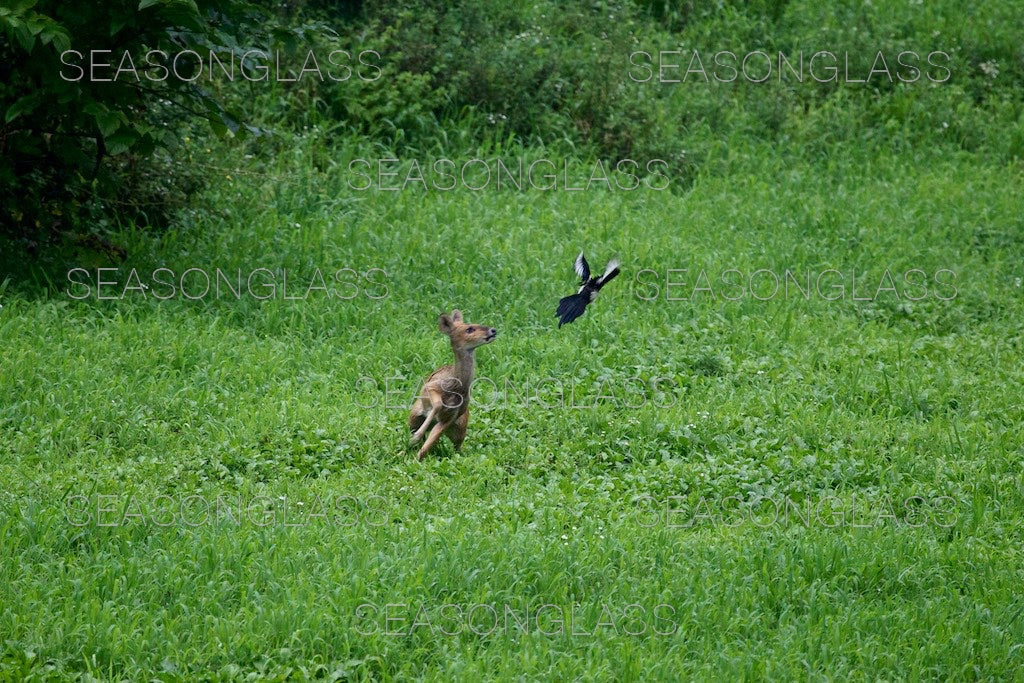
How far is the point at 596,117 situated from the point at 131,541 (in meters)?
7.35

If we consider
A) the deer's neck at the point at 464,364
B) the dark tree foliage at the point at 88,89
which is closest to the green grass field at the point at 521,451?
the deer's neck at the point at 464,364

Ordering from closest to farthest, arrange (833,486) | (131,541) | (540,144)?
(131,541)
(833,486)
(540,144)

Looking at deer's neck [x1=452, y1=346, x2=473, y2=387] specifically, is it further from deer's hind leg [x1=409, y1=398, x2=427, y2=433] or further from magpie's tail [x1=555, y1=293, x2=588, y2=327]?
magpie's tail [x1=555, y1=293, x2=588, y2=327]

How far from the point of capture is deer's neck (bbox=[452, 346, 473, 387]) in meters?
6.26

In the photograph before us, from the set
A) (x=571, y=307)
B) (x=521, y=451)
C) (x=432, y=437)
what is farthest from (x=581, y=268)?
(x=432, y=437)

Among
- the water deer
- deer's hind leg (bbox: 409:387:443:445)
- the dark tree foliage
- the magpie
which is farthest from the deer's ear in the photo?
the dark tree foliage

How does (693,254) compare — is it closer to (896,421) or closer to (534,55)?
(896,421)

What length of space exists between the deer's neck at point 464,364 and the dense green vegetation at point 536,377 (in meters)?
0.45

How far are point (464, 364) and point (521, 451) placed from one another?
24.8 inches

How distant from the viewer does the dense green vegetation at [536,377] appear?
16.1 feet

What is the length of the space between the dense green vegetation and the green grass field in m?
0.02

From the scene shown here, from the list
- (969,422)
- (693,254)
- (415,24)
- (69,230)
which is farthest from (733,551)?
(415,24)

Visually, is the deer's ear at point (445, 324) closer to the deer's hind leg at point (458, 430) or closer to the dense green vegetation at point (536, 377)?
the deer's hind leg at point (458, 430)

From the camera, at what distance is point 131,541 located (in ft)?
17.2
